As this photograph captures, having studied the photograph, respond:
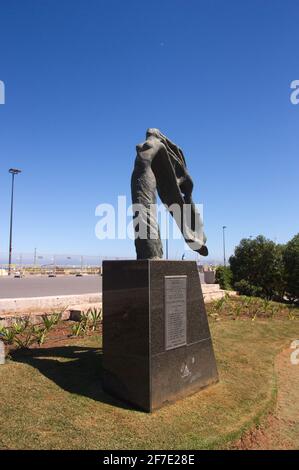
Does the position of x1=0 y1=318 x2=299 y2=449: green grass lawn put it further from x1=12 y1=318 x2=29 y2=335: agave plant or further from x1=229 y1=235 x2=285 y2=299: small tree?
x1=229 y1=235 x2=285 y2=299: small tree

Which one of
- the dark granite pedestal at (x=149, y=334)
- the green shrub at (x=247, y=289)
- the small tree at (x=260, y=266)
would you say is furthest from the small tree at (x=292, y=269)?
the dark granite pedestal at (x=149, y=334)

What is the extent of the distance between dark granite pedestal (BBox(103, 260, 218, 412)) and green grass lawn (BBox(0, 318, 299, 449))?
0.73 ft

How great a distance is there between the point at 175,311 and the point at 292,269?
16.6 meters

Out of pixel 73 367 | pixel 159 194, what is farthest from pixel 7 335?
pixel 159 194

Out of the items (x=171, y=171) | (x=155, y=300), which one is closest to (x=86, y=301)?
(x=171, y=171)

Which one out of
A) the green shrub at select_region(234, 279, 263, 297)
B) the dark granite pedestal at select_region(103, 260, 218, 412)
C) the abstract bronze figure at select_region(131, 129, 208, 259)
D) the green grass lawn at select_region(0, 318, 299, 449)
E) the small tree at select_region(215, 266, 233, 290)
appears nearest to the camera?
the green grass lawn at select_region(0, 318, 299, 449)

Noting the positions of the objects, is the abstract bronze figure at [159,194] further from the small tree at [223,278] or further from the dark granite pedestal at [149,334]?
the small tree at [223,278]

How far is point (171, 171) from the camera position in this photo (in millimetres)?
6953

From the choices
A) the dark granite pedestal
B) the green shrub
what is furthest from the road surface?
the dark granite pedestal

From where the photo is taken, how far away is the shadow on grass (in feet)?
17.4

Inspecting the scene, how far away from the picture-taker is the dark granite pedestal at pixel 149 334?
16.3 feet

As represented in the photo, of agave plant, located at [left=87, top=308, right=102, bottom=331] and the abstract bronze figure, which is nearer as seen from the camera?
the abstract bronze figure

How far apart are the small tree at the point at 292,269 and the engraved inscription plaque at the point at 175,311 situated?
52.6 feet
